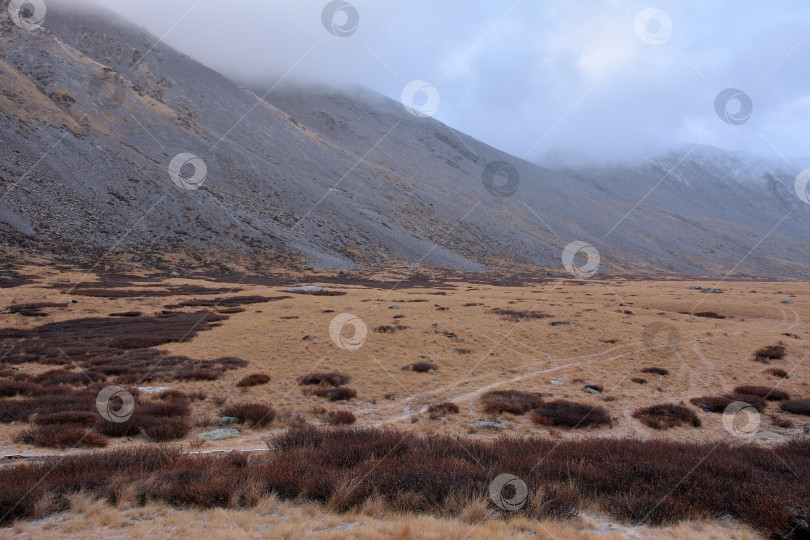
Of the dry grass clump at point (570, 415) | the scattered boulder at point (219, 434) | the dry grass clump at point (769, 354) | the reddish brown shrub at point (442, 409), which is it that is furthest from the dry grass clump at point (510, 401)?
the dry grass clump at point (769, 354)

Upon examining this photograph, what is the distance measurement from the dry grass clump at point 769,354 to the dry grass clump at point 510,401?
53.3 feet

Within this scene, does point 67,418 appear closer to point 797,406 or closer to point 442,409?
point 442,409

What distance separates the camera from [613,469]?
962cm

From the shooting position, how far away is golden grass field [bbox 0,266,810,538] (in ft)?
23.4

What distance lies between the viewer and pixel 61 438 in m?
11.2

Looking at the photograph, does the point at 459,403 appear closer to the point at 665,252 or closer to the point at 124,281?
the point at 124,281

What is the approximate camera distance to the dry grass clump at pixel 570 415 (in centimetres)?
1493

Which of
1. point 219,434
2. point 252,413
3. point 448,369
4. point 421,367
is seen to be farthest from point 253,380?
point 448,369

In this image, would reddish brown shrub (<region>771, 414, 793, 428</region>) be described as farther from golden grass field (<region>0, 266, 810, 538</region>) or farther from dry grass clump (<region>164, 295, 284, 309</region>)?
dry grass clump (<region>164, 295, 284, 309</region>)

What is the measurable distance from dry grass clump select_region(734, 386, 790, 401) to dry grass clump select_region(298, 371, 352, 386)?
18509 millimetres

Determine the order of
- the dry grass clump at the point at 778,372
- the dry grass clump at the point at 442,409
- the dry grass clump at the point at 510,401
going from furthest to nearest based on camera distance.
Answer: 1. the dry grass clump at the point at 778,372
2. the dry grass clump at the point at 510,401
3. the dry grass clump at the point at 442,409

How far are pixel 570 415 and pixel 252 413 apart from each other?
11.8 metres

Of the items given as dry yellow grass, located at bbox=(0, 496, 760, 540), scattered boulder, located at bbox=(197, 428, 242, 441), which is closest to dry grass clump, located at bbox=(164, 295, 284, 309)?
scattered boulder, located at bbox=(197, 428, 242, 441)

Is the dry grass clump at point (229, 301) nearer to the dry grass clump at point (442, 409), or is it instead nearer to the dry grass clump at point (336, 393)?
the dry grass clump at point (336, 393)
